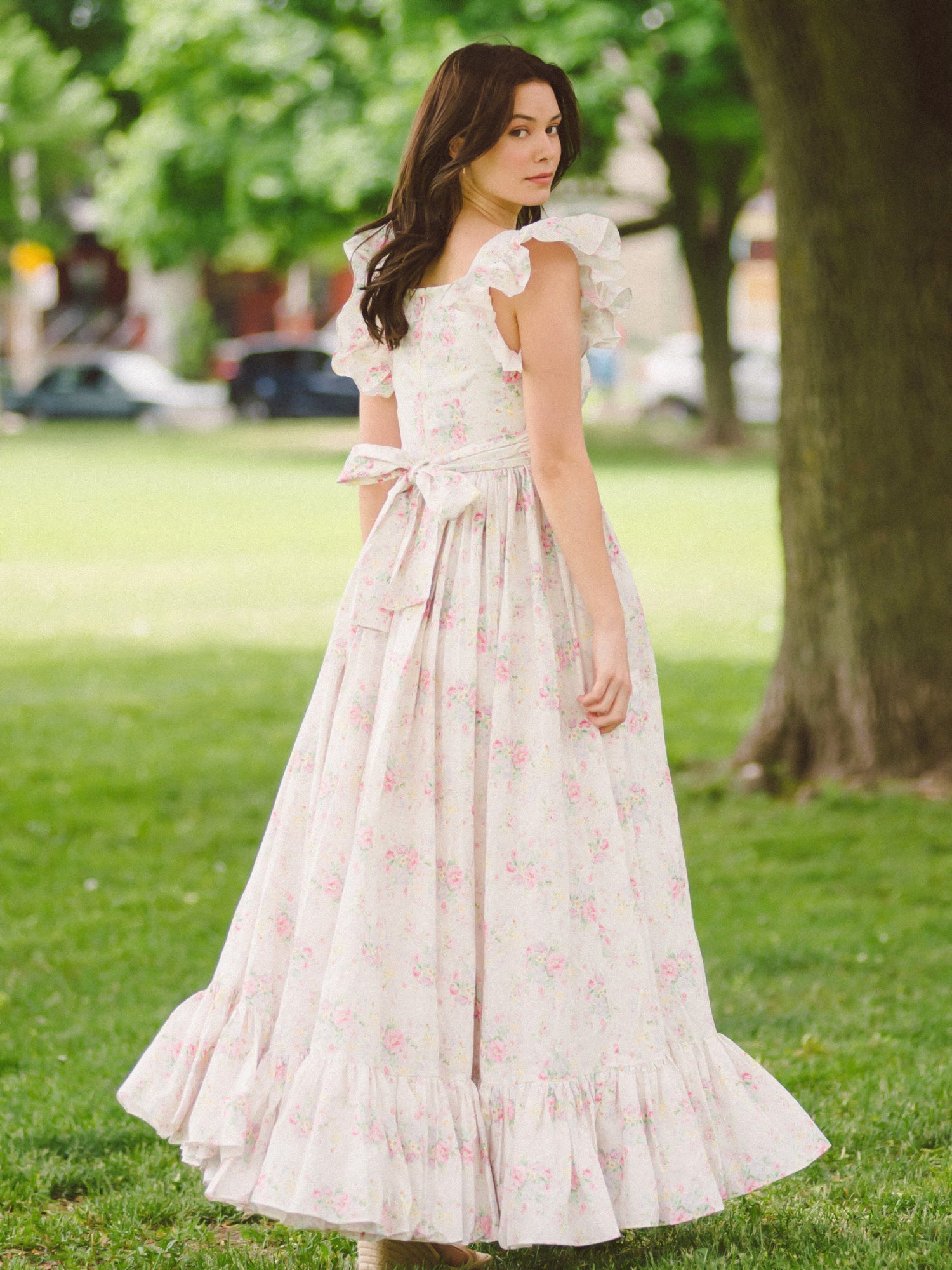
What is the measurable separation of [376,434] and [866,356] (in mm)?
3780

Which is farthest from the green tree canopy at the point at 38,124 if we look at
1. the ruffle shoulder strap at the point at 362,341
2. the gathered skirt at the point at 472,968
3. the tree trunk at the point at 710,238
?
the gathered skirt at the point at 472,968

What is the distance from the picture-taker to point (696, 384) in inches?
1486

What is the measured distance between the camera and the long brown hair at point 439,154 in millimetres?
2918

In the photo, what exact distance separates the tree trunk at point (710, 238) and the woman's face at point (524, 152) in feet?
80.2

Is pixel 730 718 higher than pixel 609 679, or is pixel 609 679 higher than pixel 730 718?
pixel 609 679

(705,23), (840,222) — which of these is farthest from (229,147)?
(840,222)

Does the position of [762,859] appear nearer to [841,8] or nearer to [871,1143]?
[871,1143]

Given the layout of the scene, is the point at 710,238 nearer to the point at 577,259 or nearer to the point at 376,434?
the point at 376,434

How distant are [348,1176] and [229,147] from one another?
25.7 m

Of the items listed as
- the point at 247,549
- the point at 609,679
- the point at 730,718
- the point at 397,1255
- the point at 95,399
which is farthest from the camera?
the point at 95,399

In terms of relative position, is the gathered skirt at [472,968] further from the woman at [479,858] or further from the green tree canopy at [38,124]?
the green tree canopy at [38,124]

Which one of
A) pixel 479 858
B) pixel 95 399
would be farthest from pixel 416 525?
pixel 95 399

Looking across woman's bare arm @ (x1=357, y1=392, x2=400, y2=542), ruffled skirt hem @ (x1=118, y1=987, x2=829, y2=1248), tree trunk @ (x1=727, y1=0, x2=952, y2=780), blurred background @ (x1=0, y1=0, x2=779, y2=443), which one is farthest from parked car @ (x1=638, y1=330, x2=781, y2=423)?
ruffled skirt hem @ (x1=118, y1=987, x2=829, y2=1248)

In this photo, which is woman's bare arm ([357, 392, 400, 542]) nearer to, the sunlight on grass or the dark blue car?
the sunlight on grass
